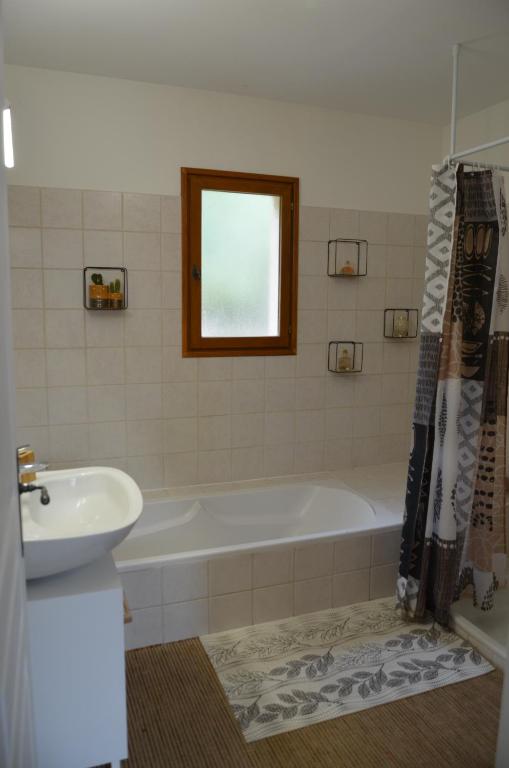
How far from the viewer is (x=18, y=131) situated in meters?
2.68

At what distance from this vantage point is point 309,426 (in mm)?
3436

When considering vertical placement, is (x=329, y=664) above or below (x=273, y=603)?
below

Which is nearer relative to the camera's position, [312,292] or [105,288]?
[105,288]

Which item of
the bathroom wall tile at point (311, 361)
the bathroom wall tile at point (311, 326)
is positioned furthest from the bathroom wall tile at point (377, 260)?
the bathroom wall tile at point (311, 361)

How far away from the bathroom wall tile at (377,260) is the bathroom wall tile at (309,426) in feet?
3.01

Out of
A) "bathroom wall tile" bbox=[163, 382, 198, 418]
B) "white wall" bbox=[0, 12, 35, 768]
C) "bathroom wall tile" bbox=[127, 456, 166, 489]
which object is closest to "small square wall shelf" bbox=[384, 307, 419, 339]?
"bathroom wall tile" bbox=[163, 382, 198, 418]

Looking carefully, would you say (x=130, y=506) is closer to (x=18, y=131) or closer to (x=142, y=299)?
(x=142, y=299)

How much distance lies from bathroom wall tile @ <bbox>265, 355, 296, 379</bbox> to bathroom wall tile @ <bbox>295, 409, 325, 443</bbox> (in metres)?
0.25

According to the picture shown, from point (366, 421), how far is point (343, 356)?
458 millimetres

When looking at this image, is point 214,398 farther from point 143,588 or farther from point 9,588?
point 9,588

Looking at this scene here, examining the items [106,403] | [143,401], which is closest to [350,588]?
[143,401]

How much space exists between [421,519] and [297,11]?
6.91 ft

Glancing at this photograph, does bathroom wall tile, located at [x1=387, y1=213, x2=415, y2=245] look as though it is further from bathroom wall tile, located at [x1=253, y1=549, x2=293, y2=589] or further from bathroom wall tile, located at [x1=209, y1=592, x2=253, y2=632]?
bathroom wall tile, located at [x1=209, y1=592, x2=253, y2=632]

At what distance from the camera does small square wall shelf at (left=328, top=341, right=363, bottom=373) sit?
11.2ft
